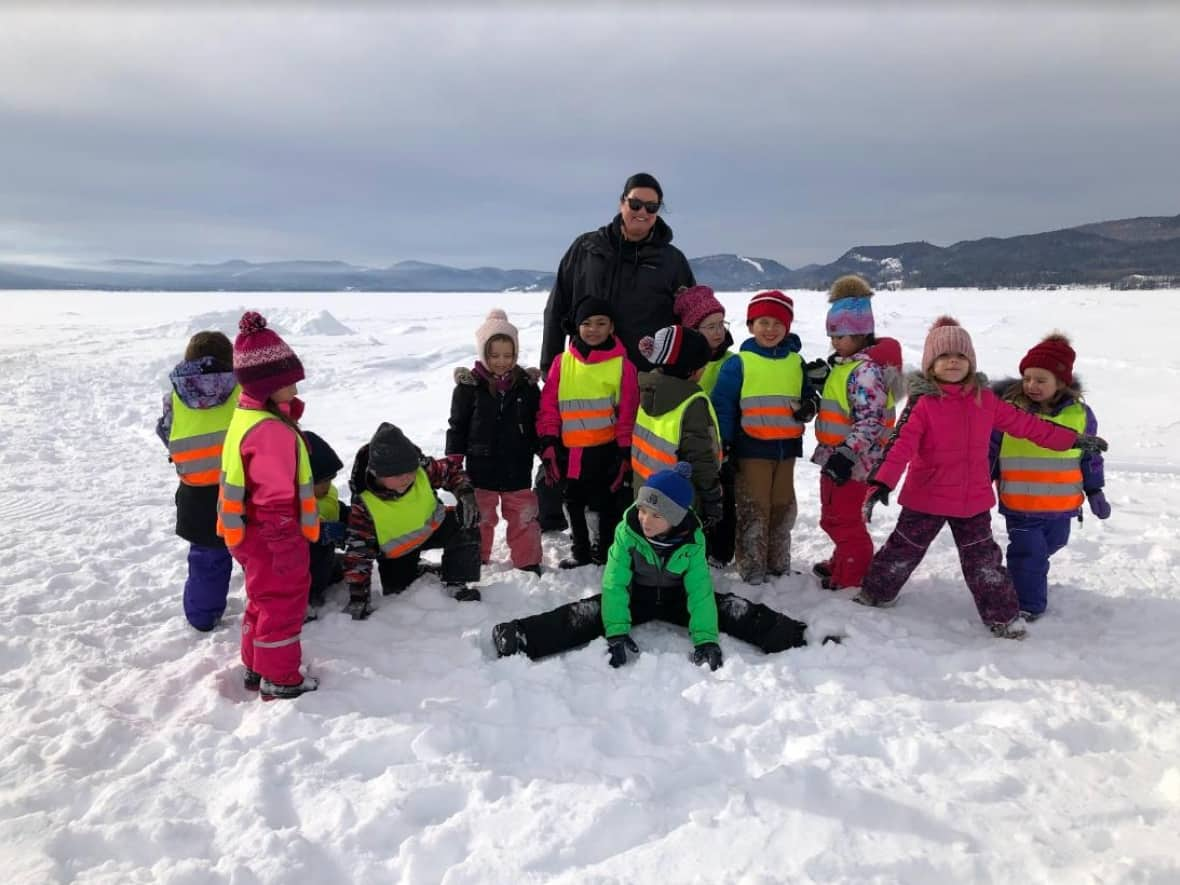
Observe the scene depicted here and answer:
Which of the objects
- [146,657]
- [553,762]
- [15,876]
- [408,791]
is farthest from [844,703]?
[146,657]

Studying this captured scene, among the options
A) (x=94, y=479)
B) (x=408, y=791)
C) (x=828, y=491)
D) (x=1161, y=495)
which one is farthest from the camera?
(x=94, y=479)

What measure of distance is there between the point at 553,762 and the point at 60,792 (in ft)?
6.05

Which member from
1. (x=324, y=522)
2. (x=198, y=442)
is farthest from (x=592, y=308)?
(x=198, y=442)

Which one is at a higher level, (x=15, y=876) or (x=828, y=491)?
(x=828, y=491)

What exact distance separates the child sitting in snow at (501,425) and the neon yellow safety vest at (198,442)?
135cm

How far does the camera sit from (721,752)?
2.77 m

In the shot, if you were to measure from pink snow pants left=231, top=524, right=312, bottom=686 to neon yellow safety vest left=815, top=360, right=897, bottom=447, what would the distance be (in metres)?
3.03

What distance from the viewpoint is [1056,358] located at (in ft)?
12.4

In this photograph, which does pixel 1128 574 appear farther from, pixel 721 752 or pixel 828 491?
pixel 721 752

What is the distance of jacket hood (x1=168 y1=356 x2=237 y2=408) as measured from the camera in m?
3.67

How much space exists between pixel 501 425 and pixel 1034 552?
10.9ft

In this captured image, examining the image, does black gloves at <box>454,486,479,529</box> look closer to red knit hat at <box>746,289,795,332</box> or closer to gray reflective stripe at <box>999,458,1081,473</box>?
red knit hat at <box>746,289,795,332</box>

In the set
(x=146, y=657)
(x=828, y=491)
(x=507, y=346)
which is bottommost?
(x=146, y=657)

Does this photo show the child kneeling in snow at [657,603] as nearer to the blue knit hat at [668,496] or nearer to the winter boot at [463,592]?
the blue knit hat at [668,496]
